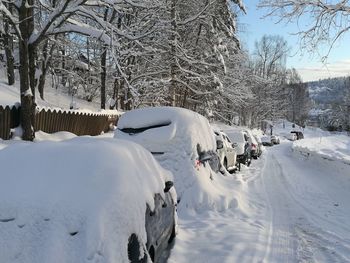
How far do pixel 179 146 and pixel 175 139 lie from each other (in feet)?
0.54

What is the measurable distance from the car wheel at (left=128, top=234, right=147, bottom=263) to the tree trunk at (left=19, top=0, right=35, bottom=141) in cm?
1055

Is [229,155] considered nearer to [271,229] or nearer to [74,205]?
[271,229]

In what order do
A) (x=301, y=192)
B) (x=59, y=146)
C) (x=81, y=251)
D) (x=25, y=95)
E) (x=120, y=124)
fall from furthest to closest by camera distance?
1. (x=25, y=95)
2. (x=301, y=192)
3. (x=120, y=124)
4. (x=59, y=146)
5. (x=81, y=251)

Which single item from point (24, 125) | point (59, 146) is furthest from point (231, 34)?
point (59, 146)

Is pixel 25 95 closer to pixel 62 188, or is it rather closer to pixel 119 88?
pixel 62 188

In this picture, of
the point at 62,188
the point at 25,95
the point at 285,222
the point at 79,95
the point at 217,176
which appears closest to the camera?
the point at 62,188

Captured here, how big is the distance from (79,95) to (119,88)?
9411mm

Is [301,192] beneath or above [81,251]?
beneath

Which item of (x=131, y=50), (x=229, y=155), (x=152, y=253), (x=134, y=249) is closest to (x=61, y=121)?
(x=131, y=50)

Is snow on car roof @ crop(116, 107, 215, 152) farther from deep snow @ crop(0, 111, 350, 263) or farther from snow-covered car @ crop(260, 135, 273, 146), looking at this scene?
snow-covered car @ crop(260, 135, 273, 146)

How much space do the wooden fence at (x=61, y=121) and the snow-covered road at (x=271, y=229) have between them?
303 inches

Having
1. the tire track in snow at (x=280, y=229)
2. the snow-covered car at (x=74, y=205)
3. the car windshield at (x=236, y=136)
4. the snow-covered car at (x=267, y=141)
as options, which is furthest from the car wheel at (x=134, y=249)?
the snow-covered car at (x=267, y=141)

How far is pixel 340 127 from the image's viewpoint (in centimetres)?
10988

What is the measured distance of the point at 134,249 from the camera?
158 inches
